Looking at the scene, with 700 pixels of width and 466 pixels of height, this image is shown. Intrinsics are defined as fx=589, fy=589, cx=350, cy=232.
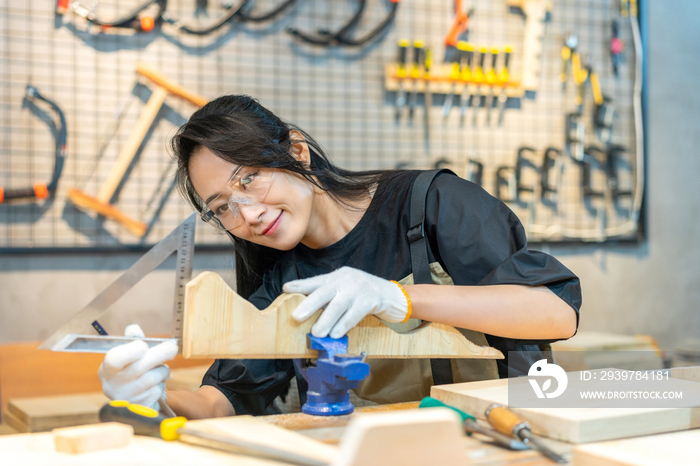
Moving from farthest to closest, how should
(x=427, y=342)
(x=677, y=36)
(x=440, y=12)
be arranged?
(x=677, y=36) → (x=440, y=12) → (x=427, y=342)

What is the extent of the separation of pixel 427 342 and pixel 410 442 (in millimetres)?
495

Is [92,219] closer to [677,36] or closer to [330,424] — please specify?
[330,424]

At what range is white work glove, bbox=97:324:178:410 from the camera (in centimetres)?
Result: 92

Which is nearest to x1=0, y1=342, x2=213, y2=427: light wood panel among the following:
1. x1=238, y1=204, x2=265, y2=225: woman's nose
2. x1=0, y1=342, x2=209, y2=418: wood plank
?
x1=0, y1=342, x2=209, y2=418: wood plank

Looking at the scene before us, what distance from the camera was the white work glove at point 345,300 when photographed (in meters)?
0.93

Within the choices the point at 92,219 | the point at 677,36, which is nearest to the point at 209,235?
the point at 92,219

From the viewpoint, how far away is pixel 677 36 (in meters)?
3.11

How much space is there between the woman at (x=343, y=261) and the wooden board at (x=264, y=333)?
0.03 meters

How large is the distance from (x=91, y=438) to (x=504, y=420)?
524mm

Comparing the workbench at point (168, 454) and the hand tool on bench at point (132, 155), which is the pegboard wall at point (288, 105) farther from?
the workbench at point (168, 454)

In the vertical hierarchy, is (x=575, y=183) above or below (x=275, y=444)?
above

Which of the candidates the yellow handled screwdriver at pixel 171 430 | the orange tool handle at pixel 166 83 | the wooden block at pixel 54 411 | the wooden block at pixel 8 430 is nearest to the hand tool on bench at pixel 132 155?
the orange tool handle at pixel 166 83

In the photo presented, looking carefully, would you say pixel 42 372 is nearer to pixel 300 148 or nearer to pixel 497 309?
pixel 300 148

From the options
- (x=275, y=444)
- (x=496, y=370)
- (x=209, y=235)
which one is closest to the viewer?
(x=275, y=444)
